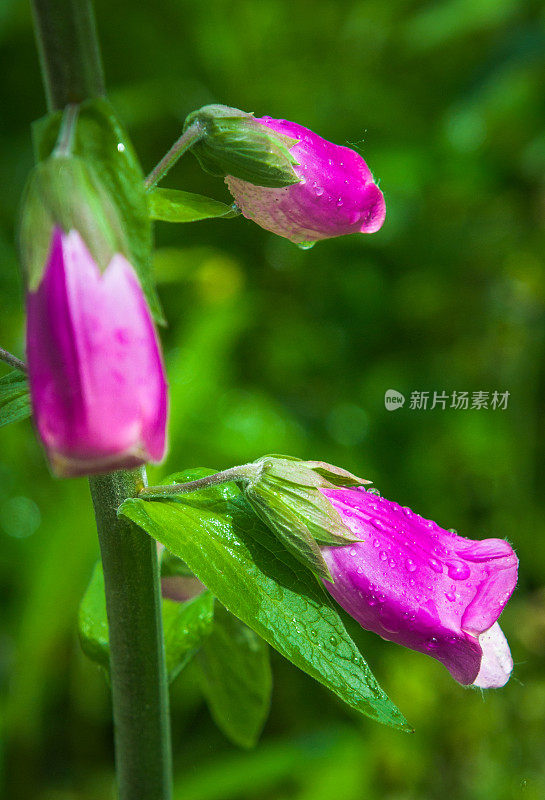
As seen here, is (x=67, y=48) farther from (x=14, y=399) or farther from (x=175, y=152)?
(x=14, y=399)

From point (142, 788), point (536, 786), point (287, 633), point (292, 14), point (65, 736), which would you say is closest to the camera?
point (287, 633)

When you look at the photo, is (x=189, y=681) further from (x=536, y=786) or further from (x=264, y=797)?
(x=536, y=786)

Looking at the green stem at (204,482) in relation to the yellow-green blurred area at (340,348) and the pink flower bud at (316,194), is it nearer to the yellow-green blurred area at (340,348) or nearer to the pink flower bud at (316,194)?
the pink flower bud at (316,194)

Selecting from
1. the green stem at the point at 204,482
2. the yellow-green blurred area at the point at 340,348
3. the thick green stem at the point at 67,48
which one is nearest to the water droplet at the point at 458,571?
the green stem at the point at 204,482

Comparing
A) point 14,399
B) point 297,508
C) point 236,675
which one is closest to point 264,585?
point 297,508

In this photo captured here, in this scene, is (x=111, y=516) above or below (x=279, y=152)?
below

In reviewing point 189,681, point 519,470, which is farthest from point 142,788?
point 519,470

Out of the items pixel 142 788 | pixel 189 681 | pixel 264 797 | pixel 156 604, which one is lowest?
pixel 264 797
